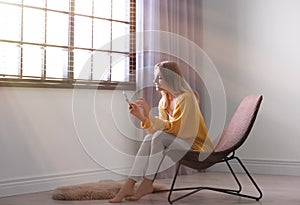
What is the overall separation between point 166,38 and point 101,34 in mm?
617

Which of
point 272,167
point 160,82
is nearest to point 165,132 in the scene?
Result: point 160,82

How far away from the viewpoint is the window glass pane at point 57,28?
4.47 meters

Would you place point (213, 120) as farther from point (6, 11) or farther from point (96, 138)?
point (6, 11)

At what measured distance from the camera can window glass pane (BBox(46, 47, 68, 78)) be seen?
4480 mm

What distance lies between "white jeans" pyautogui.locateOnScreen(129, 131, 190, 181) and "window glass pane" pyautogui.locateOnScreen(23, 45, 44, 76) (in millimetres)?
1116

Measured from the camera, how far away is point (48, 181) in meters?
4.31

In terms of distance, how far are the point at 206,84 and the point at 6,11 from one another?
235 cm

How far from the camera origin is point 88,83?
4734 millimetres

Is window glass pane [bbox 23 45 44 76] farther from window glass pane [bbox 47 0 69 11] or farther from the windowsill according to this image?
window glass pane [bbox 47 0 69 11]

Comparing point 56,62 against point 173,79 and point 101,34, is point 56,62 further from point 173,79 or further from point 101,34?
point 173,79

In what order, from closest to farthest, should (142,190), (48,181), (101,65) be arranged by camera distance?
(142,190), (48,181), (101,65)

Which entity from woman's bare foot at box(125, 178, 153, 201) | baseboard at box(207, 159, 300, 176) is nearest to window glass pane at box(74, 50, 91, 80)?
woman's bare foot at box(125, 178, 153, 201)

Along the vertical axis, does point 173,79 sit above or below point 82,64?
below

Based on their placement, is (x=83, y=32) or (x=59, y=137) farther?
(x=83, y=32)
